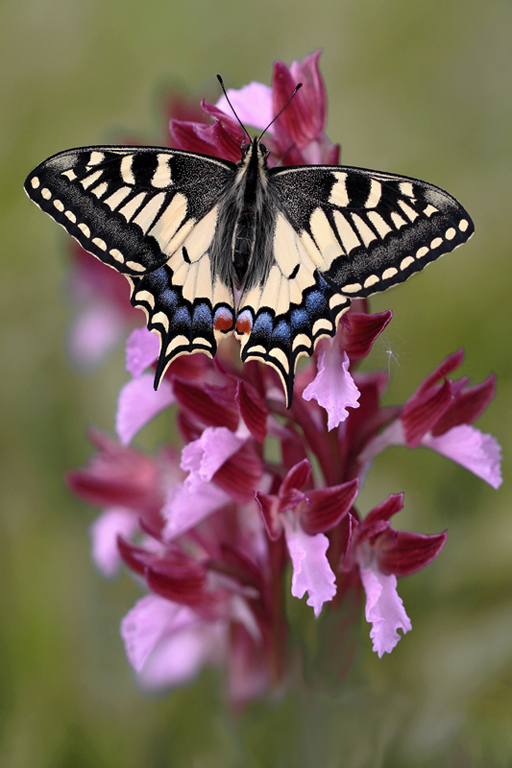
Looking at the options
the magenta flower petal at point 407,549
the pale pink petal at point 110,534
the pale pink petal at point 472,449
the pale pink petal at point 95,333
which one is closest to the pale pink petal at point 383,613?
the magenta flower petal at point 407,549

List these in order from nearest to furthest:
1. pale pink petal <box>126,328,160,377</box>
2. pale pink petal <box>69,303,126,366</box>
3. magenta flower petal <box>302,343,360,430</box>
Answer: magenta flower petal <box>302,343,360,430</box>
pale pink petal <box>126,328,160,377</box>
pale pink petal <box>69,303,126,366</box>

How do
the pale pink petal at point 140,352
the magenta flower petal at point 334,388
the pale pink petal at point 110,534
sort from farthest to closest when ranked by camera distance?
the pale pink petal at point 110,534 → the pale pink petal at point 140,352 → the magenta flower petal at point 334,388

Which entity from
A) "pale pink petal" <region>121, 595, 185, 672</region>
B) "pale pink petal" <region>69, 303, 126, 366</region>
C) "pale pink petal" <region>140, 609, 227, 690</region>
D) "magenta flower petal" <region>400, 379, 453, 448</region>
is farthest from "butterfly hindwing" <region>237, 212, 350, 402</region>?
"pale pink petal" <region>69, 303, 126, 366</region>

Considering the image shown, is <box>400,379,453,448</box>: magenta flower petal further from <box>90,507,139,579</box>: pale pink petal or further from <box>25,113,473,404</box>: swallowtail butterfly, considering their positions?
<box>90,507,139,579</box>: pale pink petal

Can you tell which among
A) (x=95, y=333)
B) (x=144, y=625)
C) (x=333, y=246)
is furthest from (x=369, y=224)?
(x=95, y=333)

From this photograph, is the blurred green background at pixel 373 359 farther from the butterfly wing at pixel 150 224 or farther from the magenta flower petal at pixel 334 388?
the butterfly wing at pixel 150 224

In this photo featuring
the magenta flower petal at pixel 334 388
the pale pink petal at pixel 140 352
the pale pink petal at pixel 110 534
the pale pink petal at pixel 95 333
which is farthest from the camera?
the pale pink petal at pixel 95 333

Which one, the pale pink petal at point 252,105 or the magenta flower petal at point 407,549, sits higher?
the pale pink petal at point 252,105
